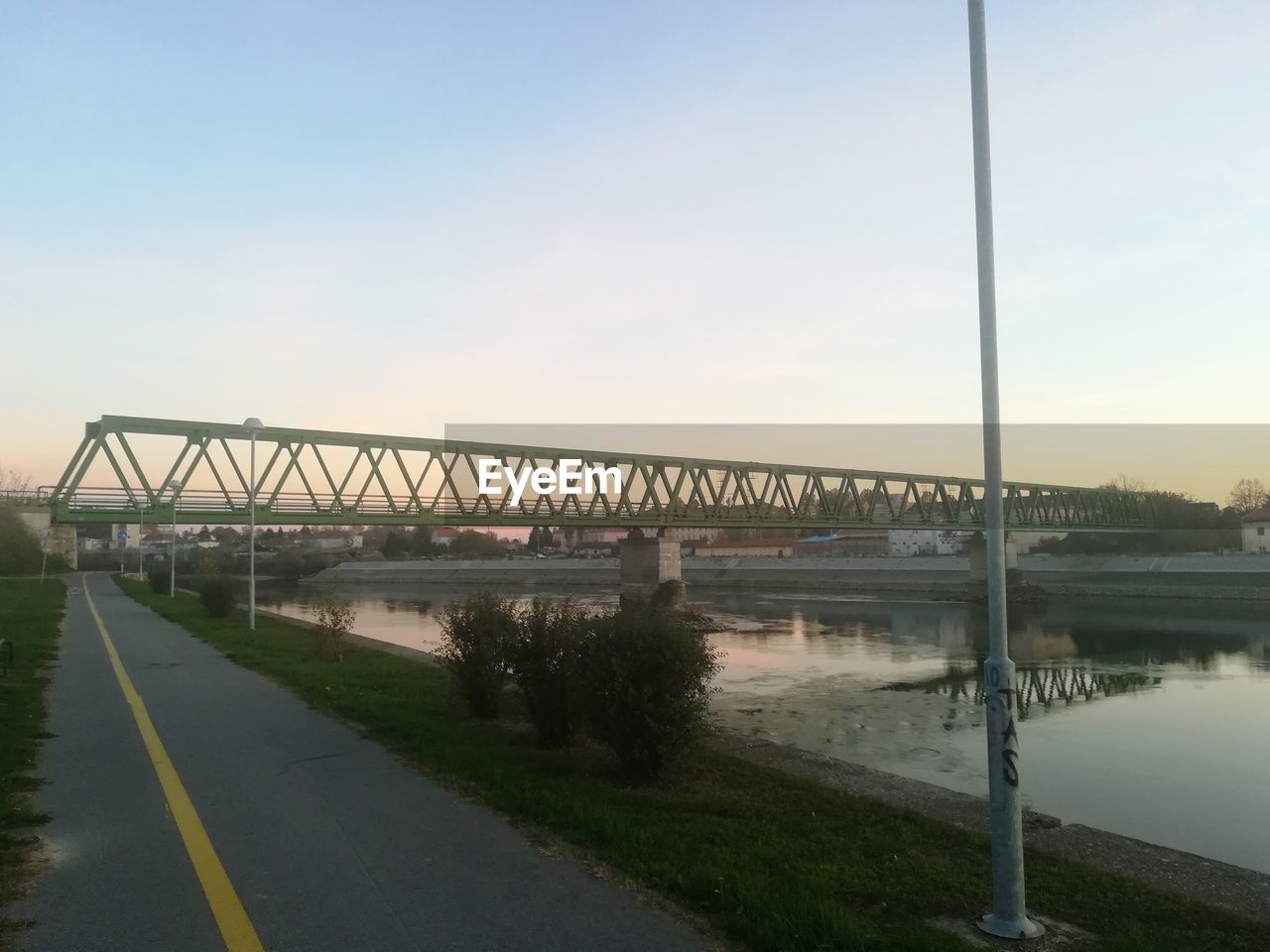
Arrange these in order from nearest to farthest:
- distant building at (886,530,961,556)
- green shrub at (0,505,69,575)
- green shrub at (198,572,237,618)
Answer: green shrub at (198,572,237,618)
green shrub at (0,505,69,575)
distant building at (886,530,961,556)

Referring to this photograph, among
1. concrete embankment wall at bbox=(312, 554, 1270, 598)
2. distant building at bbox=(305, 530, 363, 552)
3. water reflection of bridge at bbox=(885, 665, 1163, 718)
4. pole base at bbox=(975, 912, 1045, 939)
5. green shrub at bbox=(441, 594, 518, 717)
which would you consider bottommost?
concrete embankment wall at bbox=(312, 554, 1270, 598)

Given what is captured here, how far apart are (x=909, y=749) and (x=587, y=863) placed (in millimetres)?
10257

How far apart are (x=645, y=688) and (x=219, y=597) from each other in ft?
93.7

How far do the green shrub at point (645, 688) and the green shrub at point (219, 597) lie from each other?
1095 inches

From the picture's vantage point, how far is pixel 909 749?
49.1ft

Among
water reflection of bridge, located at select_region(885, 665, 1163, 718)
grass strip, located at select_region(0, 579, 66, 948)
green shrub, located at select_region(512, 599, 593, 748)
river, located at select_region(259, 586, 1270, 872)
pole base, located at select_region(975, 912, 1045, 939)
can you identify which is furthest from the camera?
water reflection of bridge, located at select_region(885, 665, 1163, 718)

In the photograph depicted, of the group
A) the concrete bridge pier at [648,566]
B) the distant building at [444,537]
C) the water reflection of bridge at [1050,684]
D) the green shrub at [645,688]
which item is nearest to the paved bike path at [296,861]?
the green shrub at [645,688]

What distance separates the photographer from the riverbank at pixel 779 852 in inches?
213

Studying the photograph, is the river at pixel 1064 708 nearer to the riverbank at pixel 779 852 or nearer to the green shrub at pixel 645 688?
the riverbank at pixel 779 852

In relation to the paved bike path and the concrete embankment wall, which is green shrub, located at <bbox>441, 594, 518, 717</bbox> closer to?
the paved bike path

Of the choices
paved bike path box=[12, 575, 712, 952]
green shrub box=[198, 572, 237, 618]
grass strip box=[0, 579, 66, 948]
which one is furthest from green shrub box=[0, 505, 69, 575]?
paved bike path box=[12, 575, 712, 952]

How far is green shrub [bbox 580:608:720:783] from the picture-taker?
859 cm

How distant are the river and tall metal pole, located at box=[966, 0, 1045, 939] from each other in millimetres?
5946

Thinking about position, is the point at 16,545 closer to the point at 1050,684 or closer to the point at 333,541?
the point at 1050,684
